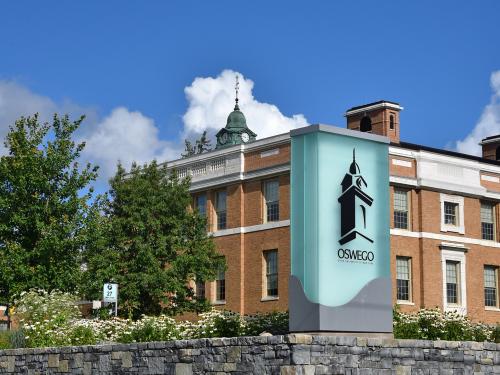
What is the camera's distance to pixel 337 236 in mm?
17578

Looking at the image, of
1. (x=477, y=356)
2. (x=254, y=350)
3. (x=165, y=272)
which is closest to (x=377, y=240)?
(x=477, y=356)

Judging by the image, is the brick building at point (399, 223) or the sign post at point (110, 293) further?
the brick building at point (399, 223)

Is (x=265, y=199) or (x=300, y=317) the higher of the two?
(x=265, y=199)

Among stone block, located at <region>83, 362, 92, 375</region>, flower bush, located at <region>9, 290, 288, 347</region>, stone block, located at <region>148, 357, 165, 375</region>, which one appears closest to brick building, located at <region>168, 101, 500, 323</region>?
flower bush, located at <region>9, 290, 288, 347</region>

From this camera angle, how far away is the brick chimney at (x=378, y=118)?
1795 inches

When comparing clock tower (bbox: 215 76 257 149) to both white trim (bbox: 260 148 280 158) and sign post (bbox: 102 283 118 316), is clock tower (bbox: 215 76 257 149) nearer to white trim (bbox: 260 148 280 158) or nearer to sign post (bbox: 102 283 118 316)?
white trim (bbox: 260 148 280 158)

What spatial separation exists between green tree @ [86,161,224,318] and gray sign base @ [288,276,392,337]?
57.9 feet

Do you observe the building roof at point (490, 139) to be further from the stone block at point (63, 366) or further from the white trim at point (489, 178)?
the stone block at point (63, 366)

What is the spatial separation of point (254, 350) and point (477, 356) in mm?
5072

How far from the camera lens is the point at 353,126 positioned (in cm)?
4719

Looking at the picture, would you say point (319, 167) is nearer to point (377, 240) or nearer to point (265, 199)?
point (377, 240)

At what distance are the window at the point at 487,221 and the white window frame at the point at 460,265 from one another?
7.63 ft

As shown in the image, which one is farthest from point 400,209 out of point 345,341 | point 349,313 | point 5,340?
point 345,341

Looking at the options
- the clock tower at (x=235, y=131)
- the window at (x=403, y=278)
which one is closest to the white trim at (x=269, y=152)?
the window at (x=403, y=278)
